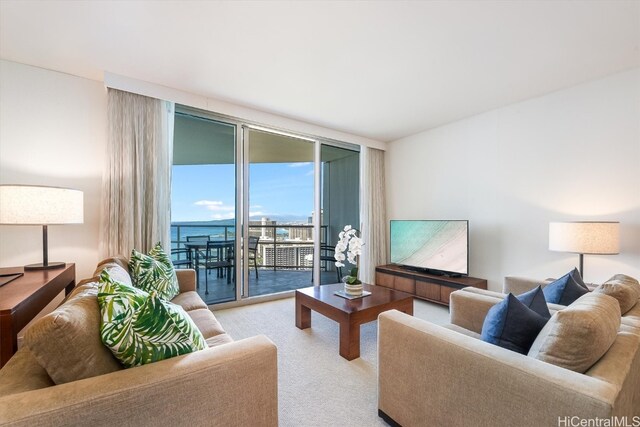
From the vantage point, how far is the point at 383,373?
1477 mm

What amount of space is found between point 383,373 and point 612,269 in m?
2.65

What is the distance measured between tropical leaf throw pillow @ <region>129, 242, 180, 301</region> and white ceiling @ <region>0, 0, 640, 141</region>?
1683 mm

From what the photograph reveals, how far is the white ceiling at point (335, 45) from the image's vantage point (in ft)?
5.96

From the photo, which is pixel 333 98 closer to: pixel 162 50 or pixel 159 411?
pixel 162 50

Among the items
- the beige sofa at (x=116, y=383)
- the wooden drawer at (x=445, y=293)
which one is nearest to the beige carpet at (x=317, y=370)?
the wooden drawer at (x=445, y=293)

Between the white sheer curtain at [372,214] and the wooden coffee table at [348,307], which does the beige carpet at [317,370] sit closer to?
the wooden coffee table at [348,307]

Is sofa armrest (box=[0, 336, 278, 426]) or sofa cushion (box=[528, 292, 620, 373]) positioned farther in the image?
sofa cushion (box=[528, 292, 620, 373])

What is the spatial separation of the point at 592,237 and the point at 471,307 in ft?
4.54

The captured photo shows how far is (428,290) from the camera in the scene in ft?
11.6

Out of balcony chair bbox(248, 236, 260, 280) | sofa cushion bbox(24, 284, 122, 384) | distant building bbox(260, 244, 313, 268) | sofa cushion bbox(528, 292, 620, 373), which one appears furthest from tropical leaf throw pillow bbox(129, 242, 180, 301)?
distant building bbox(260, 244, 313, 268)

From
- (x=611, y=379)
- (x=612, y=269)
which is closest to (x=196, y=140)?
(x=611, y=379)

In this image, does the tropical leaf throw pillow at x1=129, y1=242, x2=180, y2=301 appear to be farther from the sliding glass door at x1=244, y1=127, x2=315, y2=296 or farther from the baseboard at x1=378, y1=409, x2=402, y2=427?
the baseboard at x1=378, y1=409, x2=402, y2=427

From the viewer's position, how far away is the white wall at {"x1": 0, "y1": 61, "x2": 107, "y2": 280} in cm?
237

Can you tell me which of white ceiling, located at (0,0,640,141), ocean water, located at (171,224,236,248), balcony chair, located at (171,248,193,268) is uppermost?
white ceiling, located at (0,0,640,141)
